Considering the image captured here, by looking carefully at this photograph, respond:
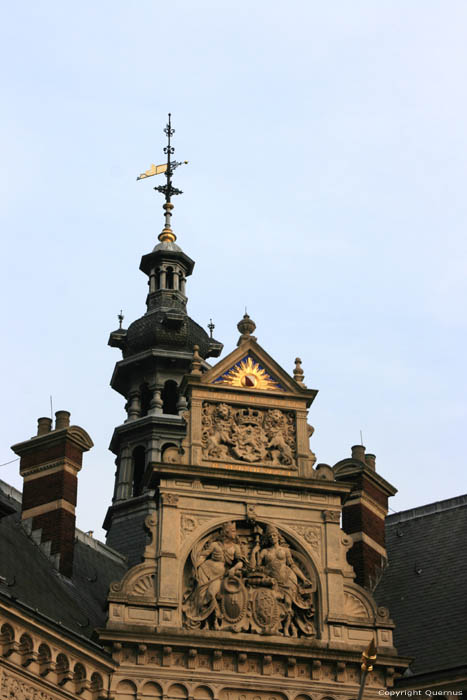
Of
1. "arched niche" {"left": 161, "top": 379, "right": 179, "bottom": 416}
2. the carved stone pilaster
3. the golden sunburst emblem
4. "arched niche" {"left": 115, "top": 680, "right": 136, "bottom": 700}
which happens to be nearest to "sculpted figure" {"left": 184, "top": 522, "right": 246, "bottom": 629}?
"arched niche" {"left": 115, "top": 680, "right": 136, "bottom": 700}

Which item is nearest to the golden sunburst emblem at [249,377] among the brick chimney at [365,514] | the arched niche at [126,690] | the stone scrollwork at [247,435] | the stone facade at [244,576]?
the stone facade at [244,576]

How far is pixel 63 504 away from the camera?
36.9m

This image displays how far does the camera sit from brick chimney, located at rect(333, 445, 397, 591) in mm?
38344

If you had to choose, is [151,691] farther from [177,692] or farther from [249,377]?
[249,377]

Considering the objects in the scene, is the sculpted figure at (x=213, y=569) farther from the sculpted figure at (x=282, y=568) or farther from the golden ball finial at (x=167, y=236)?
the golden ball finial at (x=167, y=236)

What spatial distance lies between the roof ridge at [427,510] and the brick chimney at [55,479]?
7.94 metres

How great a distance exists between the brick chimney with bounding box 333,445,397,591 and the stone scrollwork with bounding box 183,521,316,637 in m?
4.39

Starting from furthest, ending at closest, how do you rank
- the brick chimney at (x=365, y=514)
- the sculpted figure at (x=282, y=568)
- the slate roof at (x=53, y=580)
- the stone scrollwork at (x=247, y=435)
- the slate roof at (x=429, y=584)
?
the brick chimney at (x=365, y=514) → the stone scrollwork at (x=247, y=435) → the slate roof at (x=429, y=584) → the sculpted figure at (x=282, y=568) → the slate roof at (x=53, y=580)

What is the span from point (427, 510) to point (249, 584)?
7.97m

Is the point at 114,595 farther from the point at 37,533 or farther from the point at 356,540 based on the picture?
the point at 356,540

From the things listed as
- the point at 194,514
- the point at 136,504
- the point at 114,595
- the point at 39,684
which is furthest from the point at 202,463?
the point at 136,504

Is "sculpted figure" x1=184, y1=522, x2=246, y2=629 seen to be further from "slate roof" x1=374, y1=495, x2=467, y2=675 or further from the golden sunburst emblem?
"slate roof" x1=374, y1=495, x2=467, y2=675

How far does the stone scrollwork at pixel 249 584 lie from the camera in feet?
108

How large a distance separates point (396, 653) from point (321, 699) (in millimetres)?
Result: 1991
